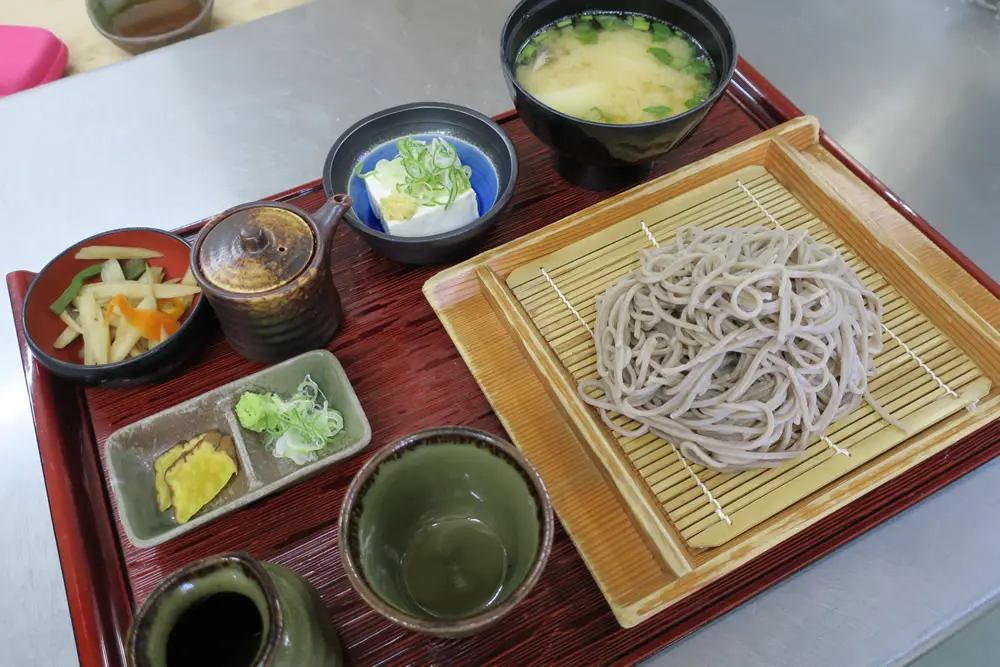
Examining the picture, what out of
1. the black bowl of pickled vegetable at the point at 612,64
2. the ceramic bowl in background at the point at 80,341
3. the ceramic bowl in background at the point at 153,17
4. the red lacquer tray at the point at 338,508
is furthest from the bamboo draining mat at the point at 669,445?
the ceramic bowl in background at the point at 153,17

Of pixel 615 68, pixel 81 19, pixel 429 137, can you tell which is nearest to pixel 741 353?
pixel 615 68

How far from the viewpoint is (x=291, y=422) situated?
1.37m

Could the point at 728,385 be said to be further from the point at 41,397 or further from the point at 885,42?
the point at 885,42

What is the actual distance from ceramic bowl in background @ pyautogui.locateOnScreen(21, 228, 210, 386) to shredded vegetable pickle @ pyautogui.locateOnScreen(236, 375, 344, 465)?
0.69 feet

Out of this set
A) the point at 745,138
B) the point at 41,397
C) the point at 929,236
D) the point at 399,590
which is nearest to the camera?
the point at 399,590

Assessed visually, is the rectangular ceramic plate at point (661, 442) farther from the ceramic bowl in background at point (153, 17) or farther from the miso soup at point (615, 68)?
the ceramic bowl in background at point (153, 17)

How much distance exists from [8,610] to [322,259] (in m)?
1.06

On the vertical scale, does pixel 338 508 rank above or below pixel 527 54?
below

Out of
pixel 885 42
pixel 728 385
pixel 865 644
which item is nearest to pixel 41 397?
pixel 728 385

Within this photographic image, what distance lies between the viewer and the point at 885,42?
8.46 ft

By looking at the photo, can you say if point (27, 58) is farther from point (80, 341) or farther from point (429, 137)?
point (429, 137)

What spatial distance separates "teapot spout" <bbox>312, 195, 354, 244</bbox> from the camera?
140 cm

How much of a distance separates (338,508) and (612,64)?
4.16 feet

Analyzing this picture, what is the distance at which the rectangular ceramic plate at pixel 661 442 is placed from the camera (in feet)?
4.09
